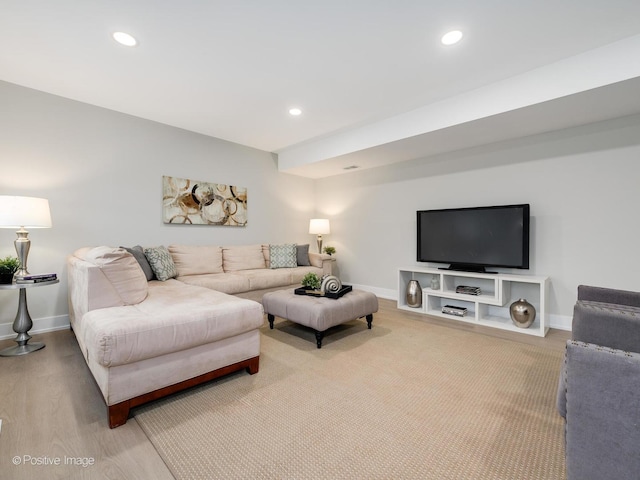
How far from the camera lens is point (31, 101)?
3014 millimetres

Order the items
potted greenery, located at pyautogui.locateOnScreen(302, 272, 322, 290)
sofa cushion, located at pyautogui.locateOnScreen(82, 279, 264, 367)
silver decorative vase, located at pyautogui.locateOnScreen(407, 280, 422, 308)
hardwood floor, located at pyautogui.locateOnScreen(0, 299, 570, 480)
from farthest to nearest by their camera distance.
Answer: silver decorative vase, located at pyautogui.locateOnScreen(407, 280, 422, 308), potted greenery, located at pyautogui.locateOnScreen(302, 272, 322, 290), sofa cushion, located at pyautogui.locateOnScreen(82, 279, 264, 367), hardwood floor, located at pyautogui.locateOnScreen(0, 299, 570, 480)

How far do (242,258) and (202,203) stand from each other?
0.97 metres

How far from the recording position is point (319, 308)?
263 cm

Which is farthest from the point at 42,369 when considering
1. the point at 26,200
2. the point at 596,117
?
the point at 596,117

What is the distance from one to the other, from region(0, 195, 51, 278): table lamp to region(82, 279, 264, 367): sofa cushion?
1.25 metres

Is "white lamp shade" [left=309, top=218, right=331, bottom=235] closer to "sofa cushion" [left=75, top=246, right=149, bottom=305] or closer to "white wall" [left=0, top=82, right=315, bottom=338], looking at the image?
"white wall" [left=0, top=82, right=315, bottom=338]

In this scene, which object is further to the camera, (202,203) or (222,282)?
(202,203)

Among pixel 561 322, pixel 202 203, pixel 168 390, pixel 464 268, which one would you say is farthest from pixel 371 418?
pixel 202 203

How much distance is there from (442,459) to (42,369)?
2.77 metres

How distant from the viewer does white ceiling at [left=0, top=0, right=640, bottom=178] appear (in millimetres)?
1961

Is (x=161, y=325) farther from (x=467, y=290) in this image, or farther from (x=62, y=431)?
(x=467, y=290)

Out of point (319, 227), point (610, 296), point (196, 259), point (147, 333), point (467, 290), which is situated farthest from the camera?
point (319, 227)

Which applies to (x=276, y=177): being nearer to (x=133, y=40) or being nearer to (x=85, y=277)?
(x=133, y=40)

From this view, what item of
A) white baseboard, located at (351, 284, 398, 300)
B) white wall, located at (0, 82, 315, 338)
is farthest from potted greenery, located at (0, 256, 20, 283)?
white baseboard, located at (351, 284, 398, 300)
